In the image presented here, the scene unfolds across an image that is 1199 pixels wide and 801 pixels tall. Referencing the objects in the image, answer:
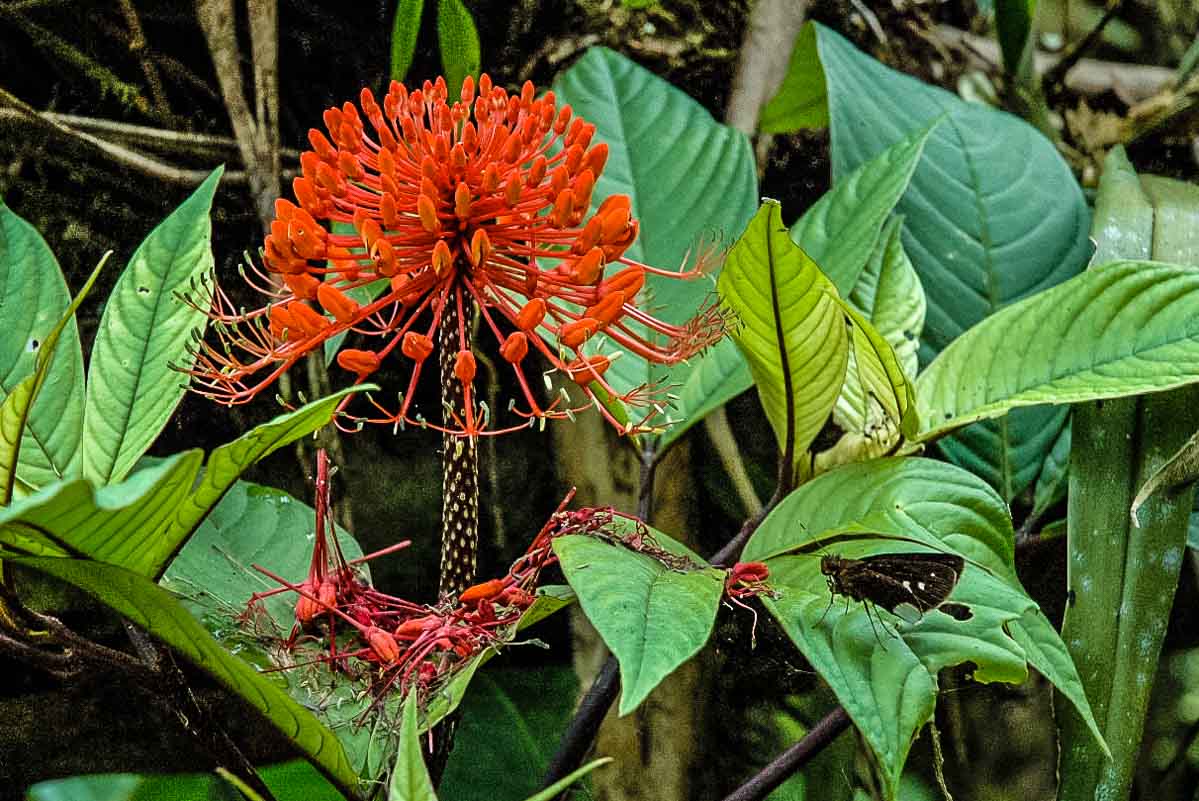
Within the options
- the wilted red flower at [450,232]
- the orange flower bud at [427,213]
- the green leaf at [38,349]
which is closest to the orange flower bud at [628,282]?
the wilted red flower at [450,232]

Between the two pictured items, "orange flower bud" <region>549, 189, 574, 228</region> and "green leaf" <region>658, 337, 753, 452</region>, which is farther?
"green leaf" <region>658, 337, 753, 452</region>

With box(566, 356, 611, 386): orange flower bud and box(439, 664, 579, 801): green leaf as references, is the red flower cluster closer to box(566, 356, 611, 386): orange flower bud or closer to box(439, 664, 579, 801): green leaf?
box(566, 356, 611, 386): orange flower bud

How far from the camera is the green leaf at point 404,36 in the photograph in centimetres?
76

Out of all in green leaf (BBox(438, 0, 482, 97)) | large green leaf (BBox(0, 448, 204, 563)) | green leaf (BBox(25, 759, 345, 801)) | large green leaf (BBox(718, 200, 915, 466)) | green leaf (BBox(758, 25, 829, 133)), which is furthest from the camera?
green leaf (BBox(758, 25, 829, 133))

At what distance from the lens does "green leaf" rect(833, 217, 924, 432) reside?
0.77 metres

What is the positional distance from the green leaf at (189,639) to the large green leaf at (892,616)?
0.25 meters

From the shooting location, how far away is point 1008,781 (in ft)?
2.84

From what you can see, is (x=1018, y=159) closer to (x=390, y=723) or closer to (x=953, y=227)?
(x=953, y=227)

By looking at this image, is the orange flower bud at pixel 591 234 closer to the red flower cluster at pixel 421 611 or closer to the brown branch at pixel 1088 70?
the red flower cluster at pixel 421 611

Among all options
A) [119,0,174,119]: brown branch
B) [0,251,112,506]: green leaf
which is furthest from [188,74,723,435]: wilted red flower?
[119,0,174,119]: brown branch

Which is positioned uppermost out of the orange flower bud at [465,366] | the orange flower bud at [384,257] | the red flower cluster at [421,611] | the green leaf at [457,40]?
the green leaf at [457,40]

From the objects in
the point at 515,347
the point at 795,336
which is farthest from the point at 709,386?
the point at 515,347

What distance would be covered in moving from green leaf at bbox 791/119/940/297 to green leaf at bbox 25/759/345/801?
503 mm

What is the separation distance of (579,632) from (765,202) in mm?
468
